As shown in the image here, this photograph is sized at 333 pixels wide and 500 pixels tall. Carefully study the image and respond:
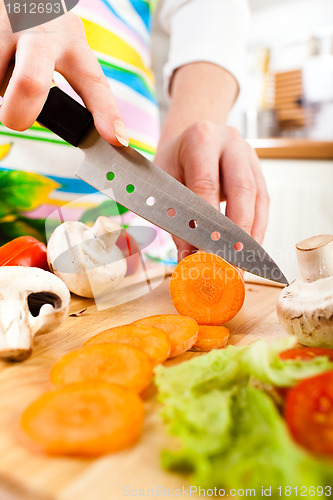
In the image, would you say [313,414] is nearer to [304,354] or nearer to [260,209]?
[304,354]

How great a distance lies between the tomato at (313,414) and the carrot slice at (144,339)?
0.89ft

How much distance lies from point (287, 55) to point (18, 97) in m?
3.76

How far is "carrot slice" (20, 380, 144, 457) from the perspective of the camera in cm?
55

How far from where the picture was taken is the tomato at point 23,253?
1.13 m

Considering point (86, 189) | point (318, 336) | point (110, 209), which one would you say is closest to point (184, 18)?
point (86, 189)

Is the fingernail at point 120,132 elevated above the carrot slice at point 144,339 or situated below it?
above

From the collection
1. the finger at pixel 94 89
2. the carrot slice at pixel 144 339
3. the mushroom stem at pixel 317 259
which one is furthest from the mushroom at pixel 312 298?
the finger at pixel 94 89

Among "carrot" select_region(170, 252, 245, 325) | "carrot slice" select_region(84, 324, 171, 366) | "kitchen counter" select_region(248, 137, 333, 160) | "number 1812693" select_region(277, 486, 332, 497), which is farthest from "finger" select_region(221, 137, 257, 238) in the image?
"kitchen counter" select_region(248, 137, 333, 160)

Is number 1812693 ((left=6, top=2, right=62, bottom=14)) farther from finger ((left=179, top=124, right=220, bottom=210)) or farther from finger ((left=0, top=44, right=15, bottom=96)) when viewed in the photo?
finger ((left=179, top=124, right=220, bottom=210))

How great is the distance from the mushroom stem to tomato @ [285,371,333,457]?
0.38 meters

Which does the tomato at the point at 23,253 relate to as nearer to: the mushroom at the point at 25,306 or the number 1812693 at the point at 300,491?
the mushroom at the point at 25,306

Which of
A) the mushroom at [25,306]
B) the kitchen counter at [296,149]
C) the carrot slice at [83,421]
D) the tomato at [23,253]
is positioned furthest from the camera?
the kitchen counter at [296,149]

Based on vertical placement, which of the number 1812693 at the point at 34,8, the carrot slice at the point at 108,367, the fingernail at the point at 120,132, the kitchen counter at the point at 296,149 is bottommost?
the kitchen counter at the point at 296,149

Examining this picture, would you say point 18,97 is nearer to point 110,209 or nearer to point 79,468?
point 110,209
